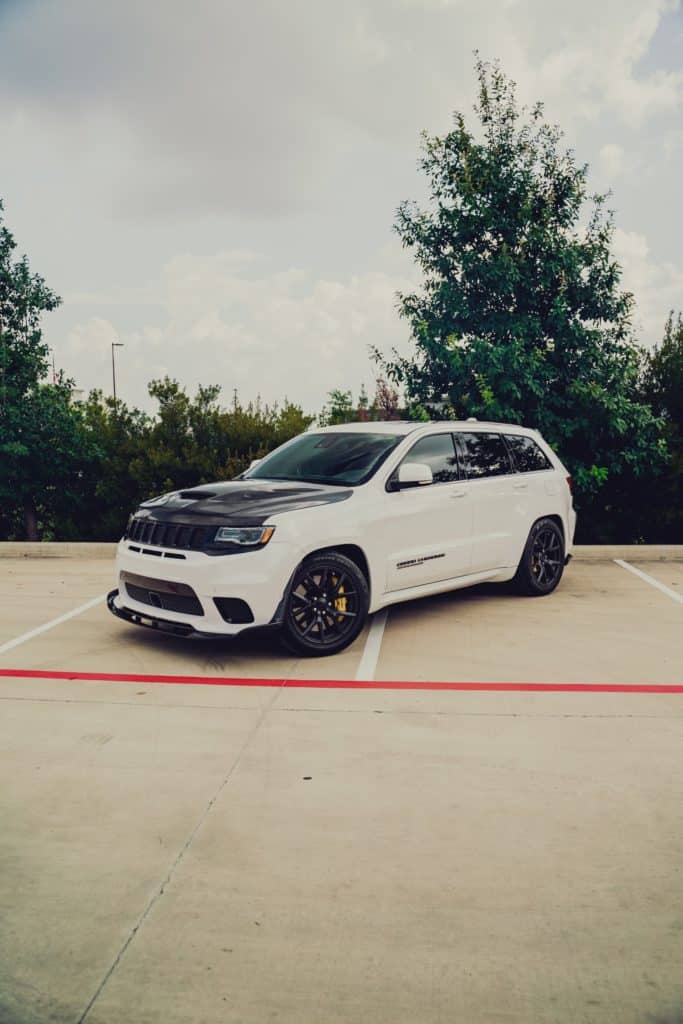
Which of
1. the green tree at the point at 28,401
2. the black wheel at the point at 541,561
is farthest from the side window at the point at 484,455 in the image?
the green tree at the point at 28,401

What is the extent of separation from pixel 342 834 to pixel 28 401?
36.6 feet

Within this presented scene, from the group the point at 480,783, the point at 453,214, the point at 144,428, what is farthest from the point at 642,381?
the point at 480,783

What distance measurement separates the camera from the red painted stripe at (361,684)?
583 centimetres

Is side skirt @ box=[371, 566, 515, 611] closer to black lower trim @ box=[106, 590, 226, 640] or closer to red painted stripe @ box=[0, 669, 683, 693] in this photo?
red painted stripe @ box=[0, 669, 683, 693]

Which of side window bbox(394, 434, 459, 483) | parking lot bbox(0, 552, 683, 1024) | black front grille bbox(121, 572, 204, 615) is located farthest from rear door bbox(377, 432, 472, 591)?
black front grille bbox(121, 572, 204, 615)

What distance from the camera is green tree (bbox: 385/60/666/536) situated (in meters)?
11.7

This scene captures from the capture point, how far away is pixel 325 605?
21.4 ft

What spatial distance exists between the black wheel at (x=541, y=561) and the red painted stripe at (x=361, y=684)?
8.85 feet

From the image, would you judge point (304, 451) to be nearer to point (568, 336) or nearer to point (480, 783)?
point (480, 783)

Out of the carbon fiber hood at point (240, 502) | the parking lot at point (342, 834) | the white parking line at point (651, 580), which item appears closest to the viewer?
the parking lot at point (342, 834)

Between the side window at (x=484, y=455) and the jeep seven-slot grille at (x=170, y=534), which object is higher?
the side window at (x=484, y=455)

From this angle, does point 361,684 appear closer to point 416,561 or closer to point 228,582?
point 228,582

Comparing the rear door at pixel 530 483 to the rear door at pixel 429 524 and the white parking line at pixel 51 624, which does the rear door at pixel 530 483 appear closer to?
the rear door at pixel 429 524

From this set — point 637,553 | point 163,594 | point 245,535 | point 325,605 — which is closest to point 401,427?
point 325,605
